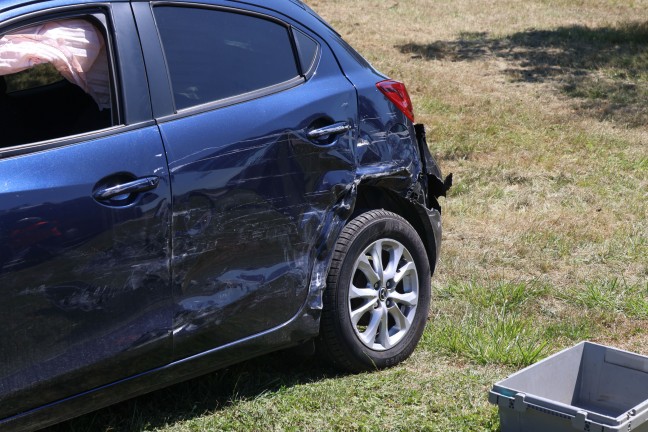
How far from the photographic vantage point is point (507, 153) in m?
9.50

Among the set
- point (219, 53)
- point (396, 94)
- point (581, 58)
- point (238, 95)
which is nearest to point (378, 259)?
point (396, 94)

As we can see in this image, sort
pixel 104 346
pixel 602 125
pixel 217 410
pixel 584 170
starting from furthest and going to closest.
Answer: pixel 602 125 < pixel 584 170 < pixel 217 410 < pixel 104 346

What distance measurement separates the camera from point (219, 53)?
4105mm

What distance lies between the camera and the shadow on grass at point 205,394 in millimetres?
4141

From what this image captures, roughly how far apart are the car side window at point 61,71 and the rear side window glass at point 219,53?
10.7 inches

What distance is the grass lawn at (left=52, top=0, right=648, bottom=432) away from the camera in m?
4.34

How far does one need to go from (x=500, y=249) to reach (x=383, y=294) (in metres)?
2.28

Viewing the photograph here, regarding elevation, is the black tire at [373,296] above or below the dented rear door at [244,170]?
below

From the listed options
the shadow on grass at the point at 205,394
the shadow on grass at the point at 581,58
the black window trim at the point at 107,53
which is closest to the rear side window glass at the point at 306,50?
the black window trim at the point at 107,53

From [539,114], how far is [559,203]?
12.0ft

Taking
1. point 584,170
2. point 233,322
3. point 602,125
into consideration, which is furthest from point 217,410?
Result: point 602,125

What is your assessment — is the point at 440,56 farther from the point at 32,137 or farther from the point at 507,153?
the point at 32,137

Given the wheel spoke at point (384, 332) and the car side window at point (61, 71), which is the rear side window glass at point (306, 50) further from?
the wheel spoke at point (384, 332)

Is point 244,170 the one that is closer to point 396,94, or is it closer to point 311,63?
point 311,63
